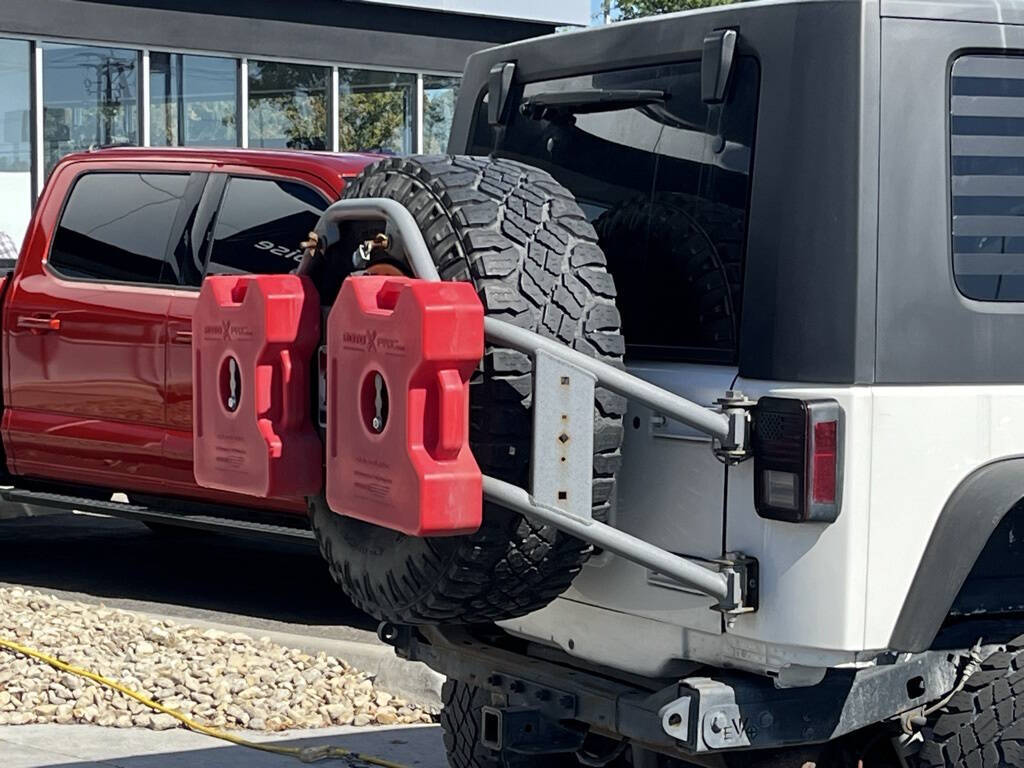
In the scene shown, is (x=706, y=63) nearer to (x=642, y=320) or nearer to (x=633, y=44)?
(x=633, y=44)

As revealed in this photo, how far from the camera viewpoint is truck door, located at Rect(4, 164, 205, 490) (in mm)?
7812

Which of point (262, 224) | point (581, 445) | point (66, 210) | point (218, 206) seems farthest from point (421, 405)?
point (66, 210)

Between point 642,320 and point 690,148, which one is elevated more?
point 690,148

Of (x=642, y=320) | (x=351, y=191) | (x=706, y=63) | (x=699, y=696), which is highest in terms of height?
(x=706, y=63)

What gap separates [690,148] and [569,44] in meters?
0.59

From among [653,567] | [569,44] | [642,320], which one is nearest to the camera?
[653,567]

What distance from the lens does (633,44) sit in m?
3.99

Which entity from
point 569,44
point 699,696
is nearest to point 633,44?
point 569,44

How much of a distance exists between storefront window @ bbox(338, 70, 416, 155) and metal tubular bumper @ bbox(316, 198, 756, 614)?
15.6m

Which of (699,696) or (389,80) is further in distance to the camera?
(389,80)

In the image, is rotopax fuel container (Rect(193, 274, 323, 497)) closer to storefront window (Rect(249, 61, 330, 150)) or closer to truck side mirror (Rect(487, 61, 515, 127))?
truck side mirror (Rect(487, 61, 515, 127))

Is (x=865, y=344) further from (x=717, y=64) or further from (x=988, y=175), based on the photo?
(x=717, y=64)

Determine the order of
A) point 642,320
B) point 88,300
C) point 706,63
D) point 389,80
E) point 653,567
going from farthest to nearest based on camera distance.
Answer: point 389,80, point 88,300, point 642,320, point 706,63, point 653,567

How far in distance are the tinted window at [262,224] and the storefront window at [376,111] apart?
11.3 metres
